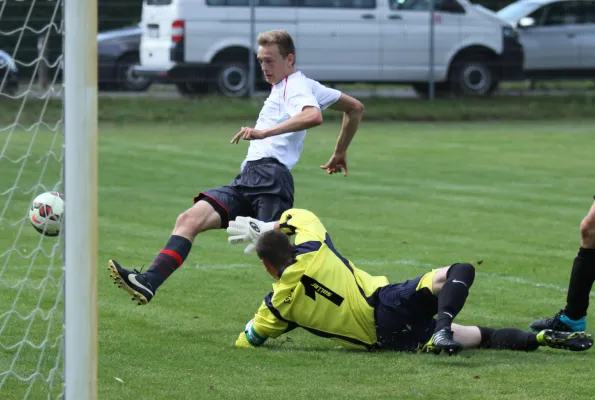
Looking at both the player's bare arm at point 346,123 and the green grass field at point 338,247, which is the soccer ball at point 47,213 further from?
the player's bare arm at point 346,123

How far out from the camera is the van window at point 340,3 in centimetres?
2155

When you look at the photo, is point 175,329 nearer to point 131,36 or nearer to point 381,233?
point 381,233

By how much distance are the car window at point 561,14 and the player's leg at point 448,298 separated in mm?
18085

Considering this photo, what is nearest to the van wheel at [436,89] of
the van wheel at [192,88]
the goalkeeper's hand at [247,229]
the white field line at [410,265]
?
the van wheel at [192,88]

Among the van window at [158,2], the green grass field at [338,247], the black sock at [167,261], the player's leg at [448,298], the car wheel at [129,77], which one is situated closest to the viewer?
the green grass field at [338,247]

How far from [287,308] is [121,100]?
1633cm

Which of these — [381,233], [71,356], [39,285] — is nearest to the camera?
[71,356]

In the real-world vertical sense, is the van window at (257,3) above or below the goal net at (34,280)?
above

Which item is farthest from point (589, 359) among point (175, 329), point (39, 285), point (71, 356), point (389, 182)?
point (389, 182)

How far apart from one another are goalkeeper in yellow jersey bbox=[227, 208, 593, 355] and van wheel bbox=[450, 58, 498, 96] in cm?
1663

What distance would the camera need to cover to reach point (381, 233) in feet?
33.8

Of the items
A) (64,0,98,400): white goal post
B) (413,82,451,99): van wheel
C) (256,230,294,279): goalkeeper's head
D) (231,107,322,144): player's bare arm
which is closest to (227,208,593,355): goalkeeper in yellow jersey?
(256,230,294,279): goalkeeper's head

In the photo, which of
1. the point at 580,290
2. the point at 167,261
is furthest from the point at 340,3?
the point at 580,290

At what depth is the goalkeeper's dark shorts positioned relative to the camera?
274 inches
